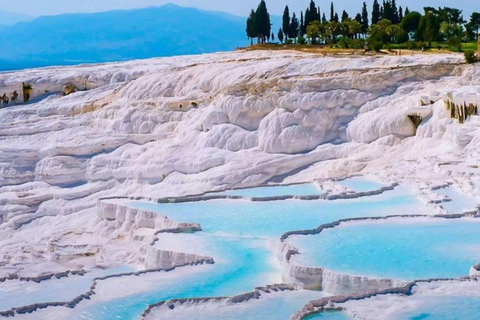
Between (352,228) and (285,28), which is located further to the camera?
(285,28)

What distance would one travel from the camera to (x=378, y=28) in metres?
29.3

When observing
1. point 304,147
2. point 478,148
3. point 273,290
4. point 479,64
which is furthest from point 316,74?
point 273,290

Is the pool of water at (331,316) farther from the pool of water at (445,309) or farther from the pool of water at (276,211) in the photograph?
the pool of water at (276,211)

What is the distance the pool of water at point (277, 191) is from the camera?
13.9 m

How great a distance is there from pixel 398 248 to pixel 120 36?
15169 centimetres

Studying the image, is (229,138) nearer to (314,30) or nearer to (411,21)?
(314,30)

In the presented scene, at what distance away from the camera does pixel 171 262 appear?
10.3 metres

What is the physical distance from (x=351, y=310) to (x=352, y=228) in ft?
10.5

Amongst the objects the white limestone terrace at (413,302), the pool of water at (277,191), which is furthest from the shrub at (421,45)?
the white limestone terrace at (413,302)

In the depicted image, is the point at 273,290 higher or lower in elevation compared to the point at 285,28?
lower

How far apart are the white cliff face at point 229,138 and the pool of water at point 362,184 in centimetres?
40

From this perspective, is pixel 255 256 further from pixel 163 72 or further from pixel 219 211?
pixel 163 72

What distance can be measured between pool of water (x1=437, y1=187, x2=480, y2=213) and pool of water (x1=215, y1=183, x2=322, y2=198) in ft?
7.23

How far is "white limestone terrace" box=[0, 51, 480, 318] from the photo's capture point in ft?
50.0
